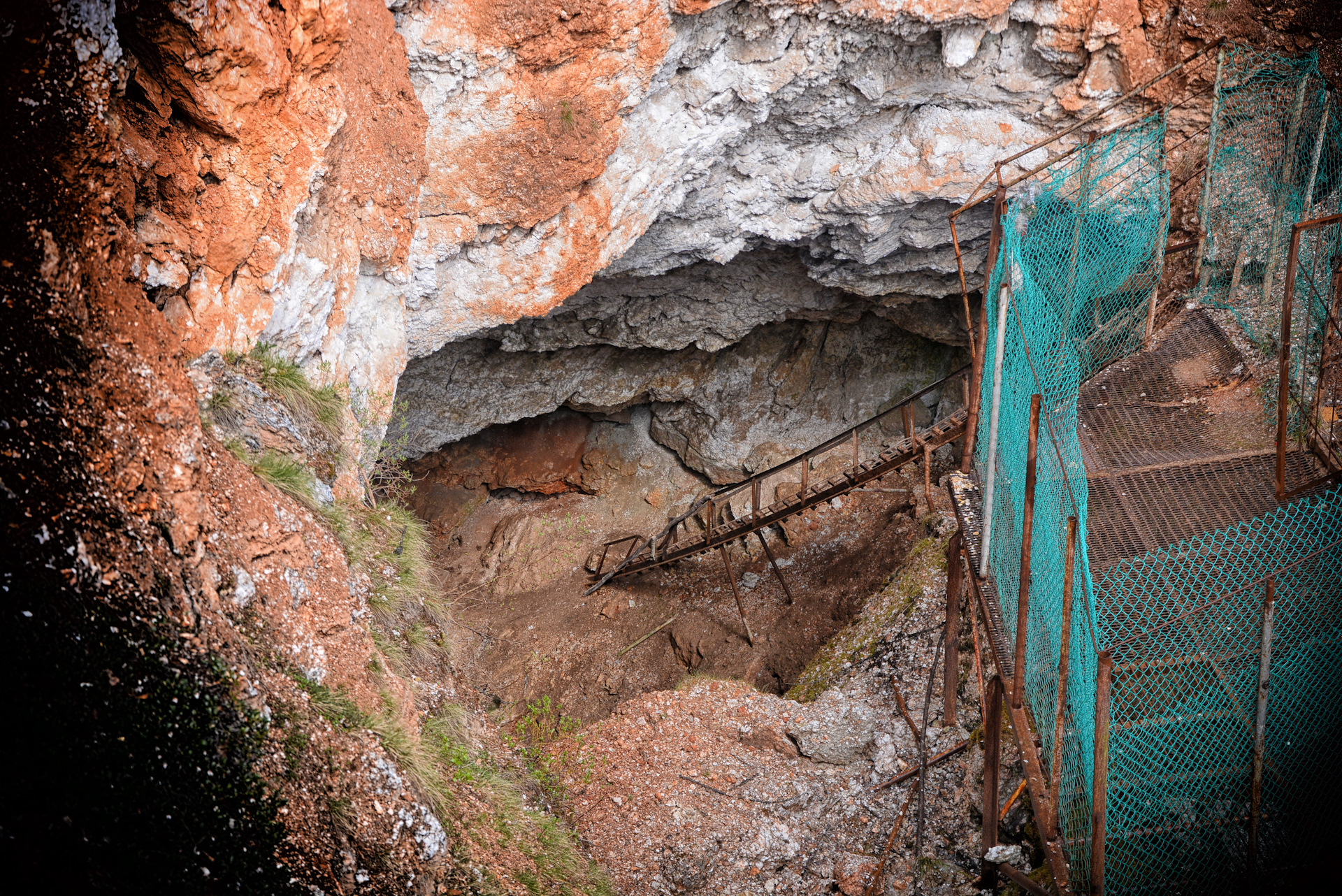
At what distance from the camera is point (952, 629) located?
18.9ft

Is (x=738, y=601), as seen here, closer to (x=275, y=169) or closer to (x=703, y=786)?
(x=703, y=786)

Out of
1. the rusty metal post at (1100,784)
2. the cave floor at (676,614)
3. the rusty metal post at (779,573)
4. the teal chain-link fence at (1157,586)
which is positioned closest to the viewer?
the rusty metal post at (1100,784)

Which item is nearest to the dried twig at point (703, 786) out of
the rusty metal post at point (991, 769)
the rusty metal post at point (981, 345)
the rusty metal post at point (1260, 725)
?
the rusty metal post at point (991, 769)

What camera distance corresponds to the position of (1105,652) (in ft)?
10.2

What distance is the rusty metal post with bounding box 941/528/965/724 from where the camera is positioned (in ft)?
18.5

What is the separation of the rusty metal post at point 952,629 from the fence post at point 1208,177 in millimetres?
3627

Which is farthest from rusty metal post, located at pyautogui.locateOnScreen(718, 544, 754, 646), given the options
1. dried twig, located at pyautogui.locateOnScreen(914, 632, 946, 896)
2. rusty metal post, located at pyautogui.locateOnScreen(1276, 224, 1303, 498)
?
rusty metal post, located at pyautogui.locateOnScreen(1276, 224, 1303, 498)

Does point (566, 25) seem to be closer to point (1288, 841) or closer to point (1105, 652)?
point (1105, 652)

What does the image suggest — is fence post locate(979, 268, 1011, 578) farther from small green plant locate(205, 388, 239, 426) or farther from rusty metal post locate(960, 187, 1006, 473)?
small green plant locate(205, 388, 239, 426)

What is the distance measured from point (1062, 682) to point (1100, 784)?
0.48 meters

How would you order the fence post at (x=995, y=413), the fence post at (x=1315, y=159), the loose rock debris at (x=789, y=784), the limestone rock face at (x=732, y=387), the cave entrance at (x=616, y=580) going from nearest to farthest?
the fence post at (x=995, y=413) < the loose rock debris at (x=789, y=784) < the fence post at (x=1315, y=159) < the cave entrance at (x=616, y=580) < the limestone rock face at (x=732, y=387)

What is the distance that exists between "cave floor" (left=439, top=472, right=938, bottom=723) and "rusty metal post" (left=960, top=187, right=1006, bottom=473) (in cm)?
334

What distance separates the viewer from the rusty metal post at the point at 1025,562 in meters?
3.76

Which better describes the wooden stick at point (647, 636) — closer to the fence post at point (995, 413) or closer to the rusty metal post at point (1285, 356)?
the fence post at point (995, 413)
